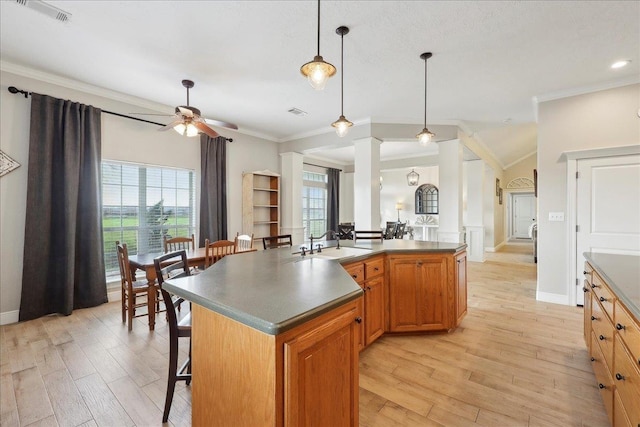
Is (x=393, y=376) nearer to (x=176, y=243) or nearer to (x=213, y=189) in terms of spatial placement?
(x=176, y=243)

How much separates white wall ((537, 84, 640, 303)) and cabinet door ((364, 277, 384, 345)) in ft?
9.36

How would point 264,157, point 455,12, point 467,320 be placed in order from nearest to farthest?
point 455,12
point 467,320
point 264,157

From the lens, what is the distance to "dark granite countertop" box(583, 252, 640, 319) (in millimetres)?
1240

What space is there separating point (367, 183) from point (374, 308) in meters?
2.85

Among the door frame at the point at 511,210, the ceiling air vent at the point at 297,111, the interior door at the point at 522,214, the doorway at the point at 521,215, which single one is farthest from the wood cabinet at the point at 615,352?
the interior door at the point at 522,214

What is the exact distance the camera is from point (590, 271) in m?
2.15

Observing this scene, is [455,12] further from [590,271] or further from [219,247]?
[219,247]

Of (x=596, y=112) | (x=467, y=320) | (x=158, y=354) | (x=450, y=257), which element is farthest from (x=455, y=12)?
(x=158, y=354)

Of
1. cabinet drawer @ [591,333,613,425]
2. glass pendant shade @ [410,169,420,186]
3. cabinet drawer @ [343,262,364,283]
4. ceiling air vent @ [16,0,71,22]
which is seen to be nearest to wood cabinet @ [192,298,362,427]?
cabinet drawer @ [343,262,364,283]

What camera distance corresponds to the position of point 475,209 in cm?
726

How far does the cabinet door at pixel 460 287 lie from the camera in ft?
9.46

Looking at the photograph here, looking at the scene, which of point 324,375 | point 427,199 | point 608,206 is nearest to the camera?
point 324,375

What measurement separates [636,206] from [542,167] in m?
1.05

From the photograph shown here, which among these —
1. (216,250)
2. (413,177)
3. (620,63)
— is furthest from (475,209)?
(216,250)
